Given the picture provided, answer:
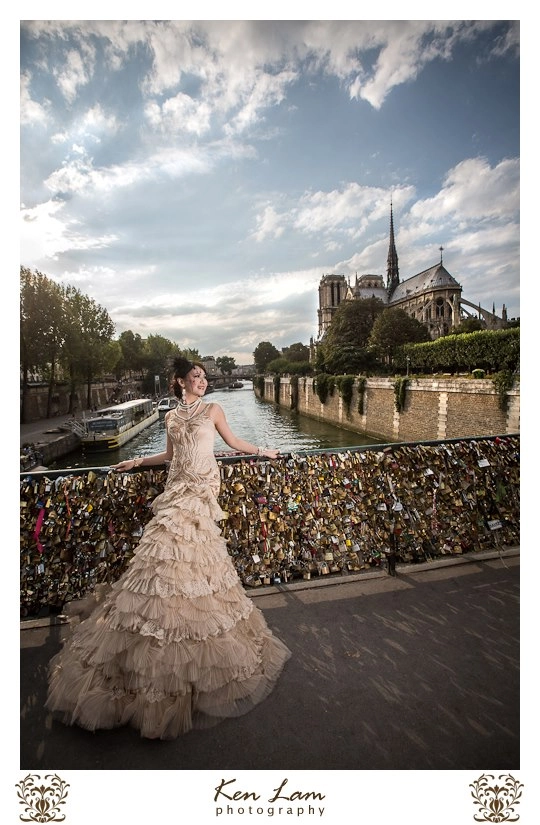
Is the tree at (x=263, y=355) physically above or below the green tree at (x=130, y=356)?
above

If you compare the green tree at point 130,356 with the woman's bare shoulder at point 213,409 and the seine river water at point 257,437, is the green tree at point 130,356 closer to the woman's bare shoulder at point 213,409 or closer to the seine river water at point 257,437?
the seine river water at point 257,437

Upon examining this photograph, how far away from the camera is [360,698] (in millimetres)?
2068

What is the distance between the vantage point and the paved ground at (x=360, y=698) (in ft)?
5.83

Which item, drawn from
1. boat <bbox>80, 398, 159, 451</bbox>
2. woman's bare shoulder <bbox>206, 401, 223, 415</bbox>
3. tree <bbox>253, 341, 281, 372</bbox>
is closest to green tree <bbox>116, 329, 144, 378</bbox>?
boat <bbox>80, 398, 159, 451</bbox>

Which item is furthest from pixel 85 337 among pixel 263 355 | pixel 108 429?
pixel 263 355

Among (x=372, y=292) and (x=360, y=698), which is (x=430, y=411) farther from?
(x=372, y=292)

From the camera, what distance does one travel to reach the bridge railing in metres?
2.84

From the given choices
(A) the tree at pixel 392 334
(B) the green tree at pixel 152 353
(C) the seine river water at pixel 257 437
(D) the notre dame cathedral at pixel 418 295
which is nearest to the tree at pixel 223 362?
(C) the seine river water at pixel 257 437

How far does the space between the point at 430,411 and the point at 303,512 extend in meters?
19.7

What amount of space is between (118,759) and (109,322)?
2640 cm

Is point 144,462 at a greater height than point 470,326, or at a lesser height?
lesser
